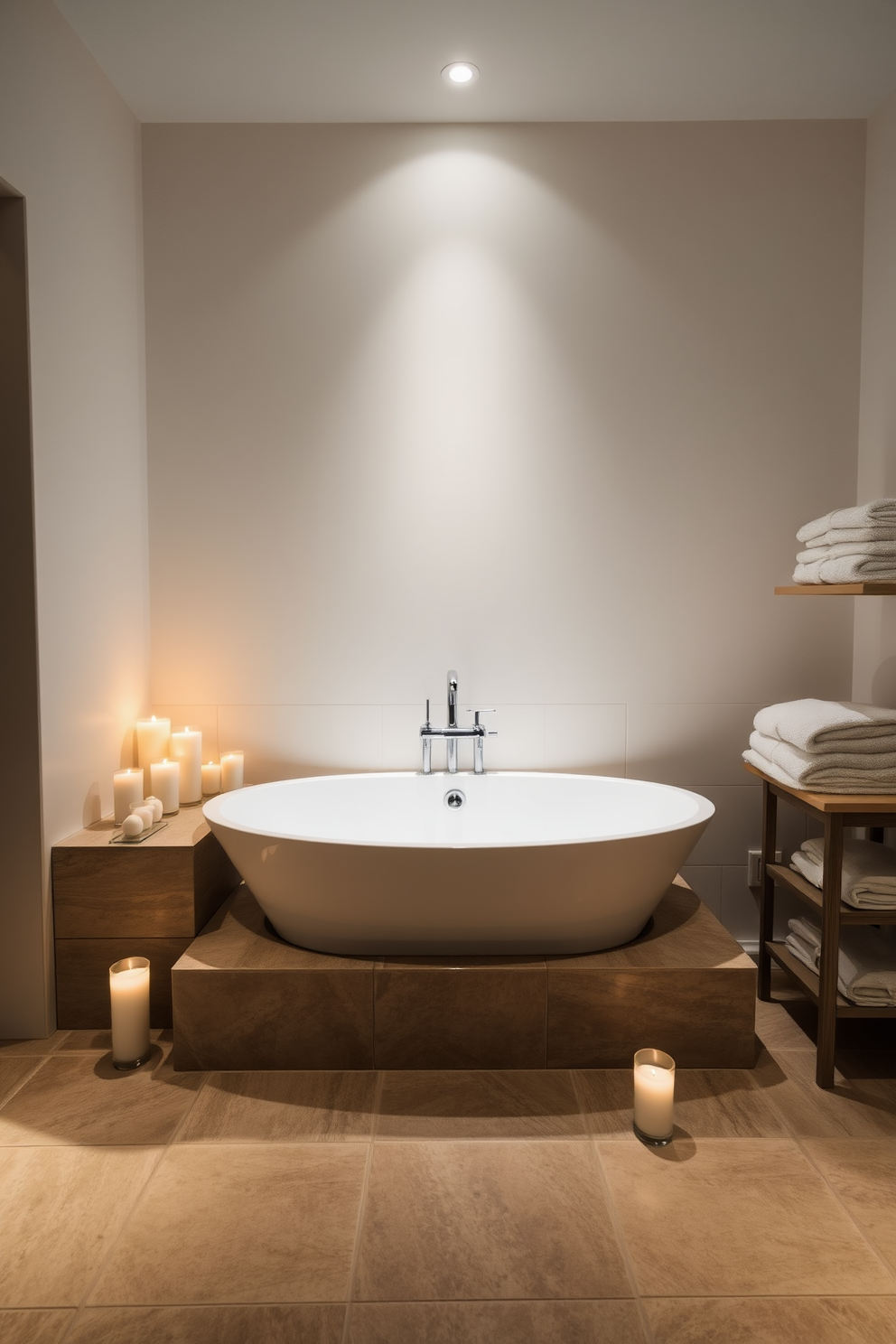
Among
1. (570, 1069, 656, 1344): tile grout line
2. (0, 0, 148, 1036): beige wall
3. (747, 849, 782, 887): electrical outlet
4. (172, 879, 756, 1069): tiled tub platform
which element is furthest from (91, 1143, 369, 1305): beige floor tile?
(747, 849, 782, 887): electrical outlet

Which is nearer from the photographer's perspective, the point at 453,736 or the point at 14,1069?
the point at 14,1069

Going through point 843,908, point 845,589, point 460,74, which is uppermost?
point 460,74

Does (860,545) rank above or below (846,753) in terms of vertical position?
above

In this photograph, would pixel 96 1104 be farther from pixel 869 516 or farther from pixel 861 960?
pixel 869 516

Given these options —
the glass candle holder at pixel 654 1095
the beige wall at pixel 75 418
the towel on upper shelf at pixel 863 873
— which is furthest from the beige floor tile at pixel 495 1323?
the beige wall at pixel 75 418

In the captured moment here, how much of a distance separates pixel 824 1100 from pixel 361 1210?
42.7 inches

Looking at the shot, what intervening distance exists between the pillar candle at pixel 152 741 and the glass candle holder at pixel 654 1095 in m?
1.64

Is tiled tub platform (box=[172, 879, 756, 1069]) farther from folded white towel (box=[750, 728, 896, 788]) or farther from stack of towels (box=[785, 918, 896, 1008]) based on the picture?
folded white towel (box=[750, 728, 896, 788])

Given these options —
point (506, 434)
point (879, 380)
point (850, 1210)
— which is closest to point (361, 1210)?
point (850, 1210)

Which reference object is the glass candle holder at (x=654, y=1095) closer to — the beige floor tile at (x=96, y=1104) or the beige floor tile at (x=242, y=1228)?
the beige floor tile at (x=242, y=1228)

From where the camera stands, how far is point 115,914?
235 centimetres

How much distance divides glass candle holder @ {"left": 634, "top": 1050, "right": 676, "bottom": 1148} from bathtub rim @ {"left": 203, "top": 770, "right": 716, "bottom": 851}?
0.46 m

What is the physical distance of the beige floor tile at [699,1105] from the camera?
1.91 meters

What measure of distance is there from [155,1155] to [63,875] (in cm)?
78
